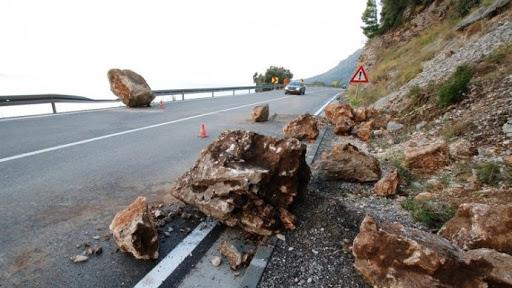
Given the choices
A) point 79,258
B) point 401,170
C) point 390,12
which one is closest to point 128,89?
point 401,170

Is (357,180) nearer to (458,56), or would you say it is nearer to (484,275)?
(484,275)

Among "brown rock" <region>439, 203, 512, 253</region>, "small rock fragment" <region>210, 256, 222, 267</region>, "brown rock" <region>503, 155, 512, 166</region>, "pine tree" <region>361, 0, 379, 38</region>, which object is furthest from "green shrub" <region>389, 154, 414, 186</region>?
"pine tree" <region>361, 0, 379, 38</region>

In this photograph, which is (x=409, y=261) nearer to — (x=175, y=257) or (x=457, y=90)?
(x=175, y=257)

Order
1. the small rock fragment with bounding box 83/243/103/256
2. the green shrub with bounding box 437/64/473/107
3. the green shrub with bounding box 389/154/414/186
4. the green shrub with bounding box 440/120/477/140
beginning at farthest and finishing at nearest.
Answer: the green shrub with bounding box 437/64/473/107 < the green shrub with bounding box 440/120/477/140 < the green shrub with bounding box 389/154/414/186 < the small rock fragment with bounding box 83/243/103/256

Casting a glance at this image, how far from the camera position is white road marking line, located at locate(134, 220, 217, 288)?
280 centimetres

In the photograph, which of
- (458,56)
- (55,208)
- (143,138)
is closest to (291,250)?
(55,208)

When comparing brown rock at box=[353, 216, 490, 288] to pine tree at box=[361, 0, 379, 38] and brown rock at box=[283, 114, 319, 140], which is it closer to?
brown rock at box=[283, 114, 319, 140]

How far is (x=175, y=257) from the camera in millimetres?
3176

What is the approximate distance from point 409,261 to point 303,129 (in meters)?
6.41

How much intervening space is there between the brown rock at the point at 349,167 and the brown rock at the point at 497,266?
8.13 feet

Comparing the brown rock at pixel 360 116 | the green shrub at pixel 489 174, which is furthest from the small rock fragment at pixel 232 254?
the brown rock at pixel 360 116

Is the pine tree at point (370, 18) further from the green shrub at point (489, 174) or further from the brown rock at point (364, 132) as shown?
the green shrub at point (489, 174)

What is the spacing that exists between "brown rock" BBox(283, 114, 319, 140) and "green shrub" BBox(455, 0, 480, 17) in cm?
1419

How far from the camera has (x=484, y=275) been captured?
7.86ft
